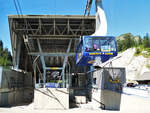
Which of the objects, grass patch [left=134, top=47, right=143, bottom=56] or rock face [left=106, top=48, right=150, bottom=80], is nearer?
rock face [left=106, top=48, right=150, bottom=80]

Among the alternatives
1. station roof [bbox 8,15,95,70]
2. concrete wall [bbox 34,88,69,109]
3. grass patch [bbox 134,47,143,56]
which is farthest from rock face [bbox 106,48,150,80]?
concrete wall [bbox 34,88,69,109]

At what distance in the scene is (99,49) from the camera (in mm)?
11781

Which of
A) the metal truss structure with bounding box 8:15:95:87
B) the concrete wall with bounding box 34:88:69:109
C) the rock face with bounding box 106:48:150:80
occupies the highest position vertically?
the metal truss structure with bounding box 8:15:95:87

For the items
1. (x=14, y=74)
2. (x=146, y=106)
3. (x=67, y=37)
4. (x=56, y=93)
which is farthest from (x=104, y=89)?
(x=14, y=74)

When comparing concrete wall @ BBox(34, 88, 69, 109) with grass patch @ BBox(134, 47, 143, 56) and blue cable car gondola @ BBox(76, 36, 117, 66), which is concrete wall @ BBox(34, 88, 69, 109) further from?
grass patch @ BBox(134, 47, 143, 56)

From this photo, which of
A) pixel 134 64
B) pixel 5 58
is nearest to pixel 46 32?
pixel 5 58

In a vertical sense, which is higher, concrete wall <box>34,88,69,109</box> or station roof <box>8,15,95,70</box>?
station roof <box>8,15,95,70</box>

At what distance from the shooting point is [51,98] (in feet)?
51.3

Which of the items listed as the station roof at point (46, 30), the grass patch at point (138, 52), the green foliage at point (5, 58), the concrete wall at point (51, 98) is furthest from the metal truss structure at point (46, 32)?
the grass patch at point (138, 52)

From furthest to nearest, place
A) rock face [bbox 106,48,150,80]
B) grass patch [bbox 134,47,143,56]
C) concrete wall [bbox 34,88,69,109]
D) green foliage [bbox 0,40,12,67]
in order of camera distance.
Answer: grass patch [bbox 134,47,143,56] → rock face [bbox 106,48,150,80] → green foliage [bbox 0,40,12,67] → concrete wall [bbox 34,88,69,109]

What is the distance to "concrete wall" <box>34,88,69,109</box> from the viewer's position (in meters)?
15.5

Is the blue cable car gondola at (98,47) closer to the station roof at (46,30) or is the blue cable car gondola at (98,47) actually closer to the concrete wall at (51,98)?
the concrete wall at (51,98)

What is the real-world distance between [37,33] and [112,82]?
44.0 feet

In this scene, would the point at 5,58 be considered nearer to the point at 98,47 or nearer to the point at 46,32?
the point at 46,32
